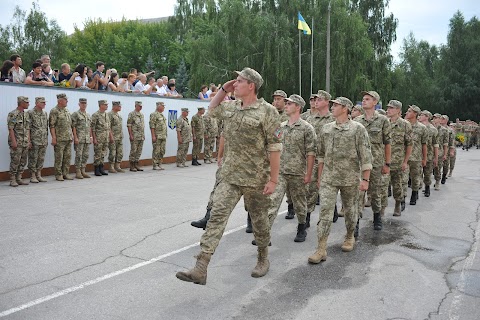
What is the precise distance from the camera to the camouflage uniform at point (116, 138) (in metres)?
13.4

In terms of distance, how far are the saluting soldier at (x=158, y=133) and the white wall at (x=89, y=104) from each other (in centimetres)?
58

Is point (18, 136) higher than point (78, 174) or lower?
higher

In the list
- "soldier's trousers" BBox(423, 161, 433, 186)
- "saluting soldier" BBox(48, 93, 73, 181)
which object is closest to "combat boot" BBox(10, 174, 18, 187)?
"saluting soldier" BBox(48, 93, 73, 181)

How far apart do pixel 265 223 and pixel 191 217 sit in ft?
9.80

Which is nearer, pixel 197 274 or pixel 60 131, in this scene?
→ pixel 197 274

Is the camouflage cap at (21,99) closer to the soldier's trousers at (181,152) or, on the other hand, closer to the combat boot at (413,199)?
the soldier's trousers at (181,152)

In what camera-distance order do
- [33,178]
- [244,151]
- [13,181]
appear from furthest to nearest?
[33,178] → [13,181] → [244,151]

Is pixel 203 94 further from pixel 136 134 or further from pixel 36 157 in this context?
pixel 36 157

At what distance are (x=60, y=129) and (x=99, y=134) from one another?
55.0 inches

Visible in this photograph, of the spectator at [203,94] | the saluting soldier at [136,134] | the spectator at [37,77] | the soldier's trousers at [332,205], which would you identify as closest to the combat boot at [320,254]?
the soldier's trousers at [332,205]

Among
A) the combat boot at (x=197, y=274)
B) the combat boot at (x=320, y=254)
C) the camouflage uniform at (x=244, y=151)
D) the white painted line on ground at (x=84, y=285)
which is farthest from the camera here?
the combat boot at (x=320, y=254)

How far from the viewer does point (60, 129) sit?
1151 centimetres

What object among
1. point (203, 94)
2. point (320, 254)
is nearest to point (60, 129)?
point (320, 254)

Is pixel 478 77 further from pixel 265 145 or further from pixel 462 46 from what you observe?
pixel 265 145
